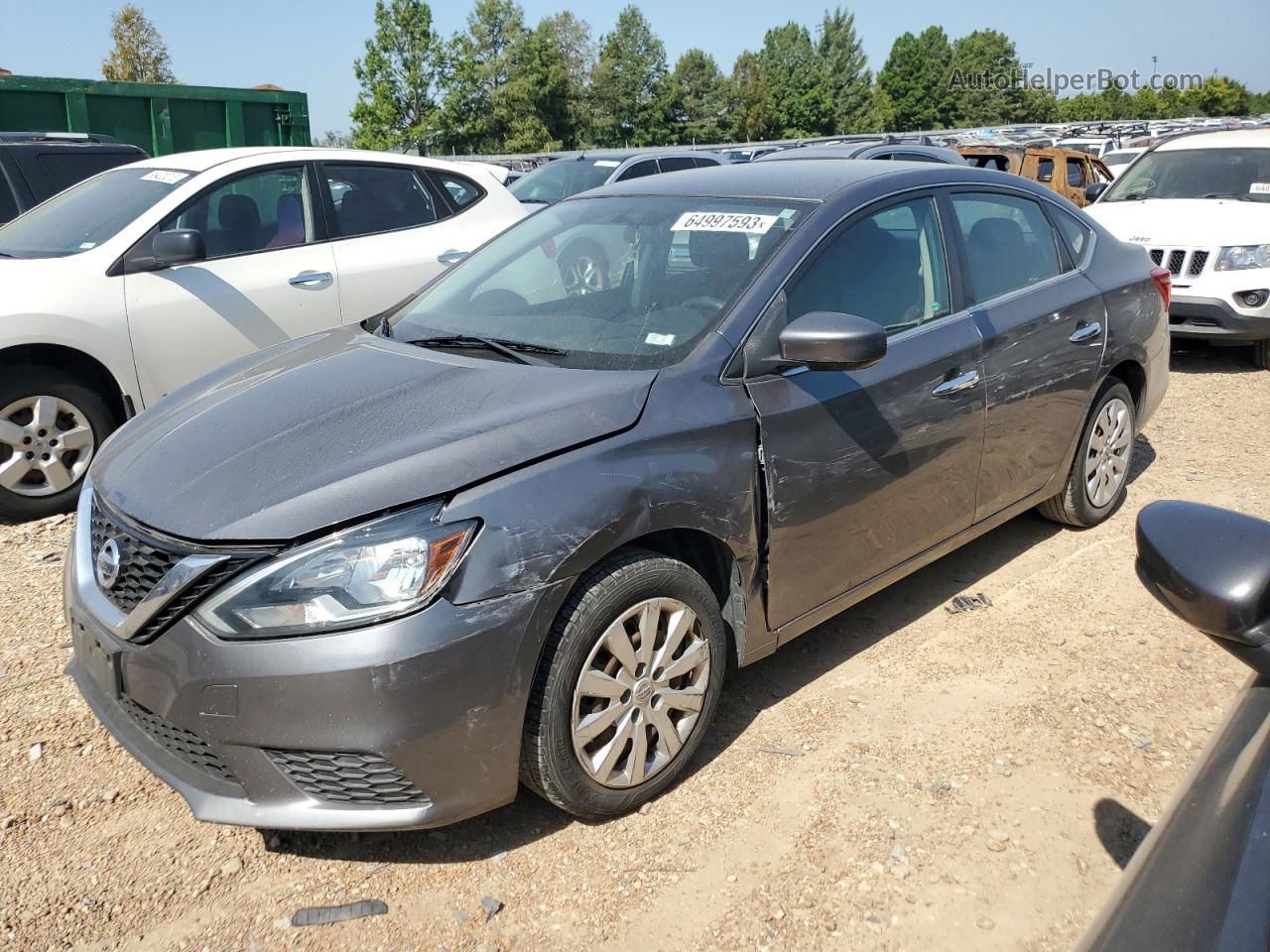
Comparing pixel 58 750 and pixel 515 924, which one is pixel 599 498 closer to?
pixel 515 924

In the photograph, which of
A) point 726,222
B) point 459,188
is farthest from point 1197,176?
point 726,222

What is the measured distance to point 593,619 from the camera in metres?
2.59

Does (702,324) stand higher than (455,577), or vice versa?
(702,324)

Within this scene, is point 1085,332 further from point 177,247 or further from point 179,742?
point 177,247

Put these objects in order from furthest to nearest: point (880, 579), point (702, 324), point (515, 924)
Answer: point (880, 579) < point (702, 324) < point (515, 924)

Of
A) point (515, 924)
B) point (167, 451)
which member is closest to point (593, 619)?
point (515, 924)

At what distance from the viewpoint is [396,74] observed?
71.4 meters

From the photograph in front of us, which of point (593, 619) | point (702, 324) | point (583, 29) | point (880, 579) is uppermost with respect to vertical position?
point (583, 29)

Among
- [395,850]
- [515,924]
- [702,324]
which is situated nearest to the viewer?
[515,924]

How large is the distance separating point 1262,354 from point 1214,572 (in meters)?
8.20

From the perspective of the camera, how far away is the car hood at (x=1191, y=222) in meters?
8.09

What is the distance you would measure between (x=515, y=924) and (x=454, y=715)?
552 mm

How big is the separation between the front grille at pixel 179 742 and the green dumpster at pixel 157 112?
935cm

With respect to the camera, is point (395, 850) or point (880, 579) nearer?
point (395, 850)
